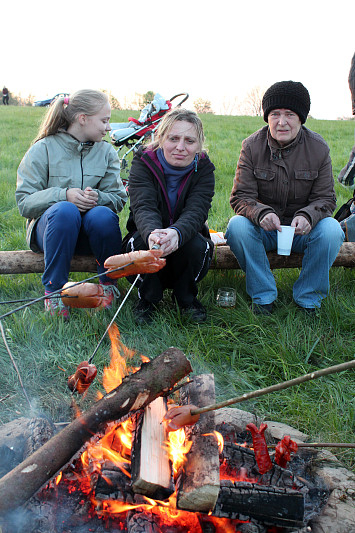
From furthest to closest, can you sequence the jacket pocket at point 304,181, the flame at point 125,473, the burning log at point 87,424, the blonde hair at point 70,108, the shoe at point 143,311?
the jacket pocket at point 304,181 → the blonde hair at point 70,108 → the shoe at point 143,311 → the flame at point 125,473 → the burning log at point 87,424

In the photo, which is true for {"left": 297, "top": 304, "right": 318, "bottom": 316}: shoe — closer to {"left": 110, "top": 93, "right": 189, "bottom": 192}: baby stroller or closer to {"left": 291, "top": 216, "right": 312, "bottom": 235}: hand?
{"left": 291, "top": 216, "right": 312, "bottom": 235}: hand

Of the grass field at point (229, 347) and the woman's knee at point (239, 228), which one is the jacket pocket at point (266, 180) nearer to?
the woman's knee at point (239, 228)

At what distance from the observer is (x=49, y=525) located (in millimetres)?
1555

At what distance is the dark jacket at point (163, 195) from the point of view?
313 cm

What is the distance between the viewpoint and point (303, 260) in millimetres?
3475

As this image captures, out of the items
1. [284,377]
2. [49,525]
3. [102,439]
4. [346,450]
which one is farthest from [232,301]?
[49,525]

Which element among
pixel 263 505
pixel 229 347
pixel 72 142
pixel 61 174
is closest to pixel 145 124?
pixel 72 142

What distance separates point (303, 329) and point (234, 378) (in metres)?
0.75

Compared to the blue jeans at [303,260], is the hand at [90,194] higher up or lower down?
higher up

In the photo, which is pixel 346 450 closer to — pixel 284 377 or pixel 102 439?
pixel 284 377

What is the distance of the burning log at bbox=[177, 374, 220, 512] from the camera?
153 centimetres

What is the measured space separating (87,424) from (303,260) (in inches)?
92.5

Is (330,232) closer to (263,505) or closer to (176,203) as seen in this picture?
(176,203)

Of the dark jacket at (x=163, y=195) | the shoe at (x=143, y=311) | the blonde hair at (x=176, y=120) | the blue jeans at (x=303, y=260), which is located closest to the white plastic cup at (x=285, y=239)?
the blue jeans at (x=303, y=260)
